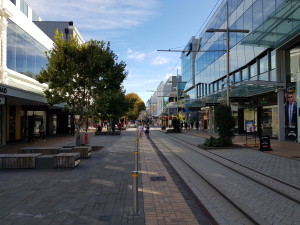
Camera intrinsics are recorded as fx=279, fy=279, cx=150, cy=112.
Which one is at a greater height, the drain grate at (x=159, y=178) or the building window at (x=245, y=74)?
the building window at (x=245, y=74)

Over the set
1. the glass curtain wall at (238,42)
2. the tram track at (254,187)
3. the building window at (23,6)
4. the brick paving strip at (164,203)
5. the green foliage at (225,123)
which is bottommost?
the tram track at (254,187)

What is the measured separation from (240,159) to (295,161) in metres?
2.15

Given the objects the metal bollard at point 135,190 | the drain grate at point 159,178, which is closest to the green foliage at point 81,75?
the drain grate at point 159,178

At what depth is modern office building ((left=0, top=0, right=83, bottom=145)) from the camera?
58.2 feet

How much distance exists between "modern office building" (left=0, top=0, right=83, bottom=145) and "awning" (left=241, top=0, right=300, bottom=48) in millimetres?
14035

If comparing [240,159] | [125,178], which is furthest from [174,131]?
[125,178]

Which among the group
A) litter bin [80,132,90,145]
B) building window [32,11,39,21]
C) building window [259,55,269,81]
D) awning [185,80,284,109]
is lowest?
litter bin [80,132,90,145]

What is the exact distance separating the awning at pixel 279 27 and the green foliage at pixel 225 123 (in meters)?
5.52

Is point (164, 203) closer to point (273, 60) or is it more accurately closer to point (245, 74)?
point (273, 60)

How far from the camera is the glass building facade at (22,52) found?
759 inches

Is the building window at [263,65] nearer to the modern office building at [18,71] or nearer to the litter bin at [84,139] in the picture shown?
the litter bin at [84,139]

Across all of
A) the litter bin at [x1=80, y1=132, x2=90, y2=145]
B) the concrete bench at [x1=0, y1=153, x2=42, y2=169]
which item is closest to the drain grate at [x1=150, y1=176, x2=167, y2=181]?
the concrete bench at [x1=0, y1=153, x2=42, y2=169]

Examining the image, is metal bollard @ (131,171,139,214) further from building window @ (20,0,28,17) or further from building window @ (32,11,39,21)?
building window @ (32,11,39,21)

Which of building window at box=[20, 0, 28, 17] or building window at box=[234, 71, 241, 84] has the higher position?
building window at box=[20, 0, 28, 17]
